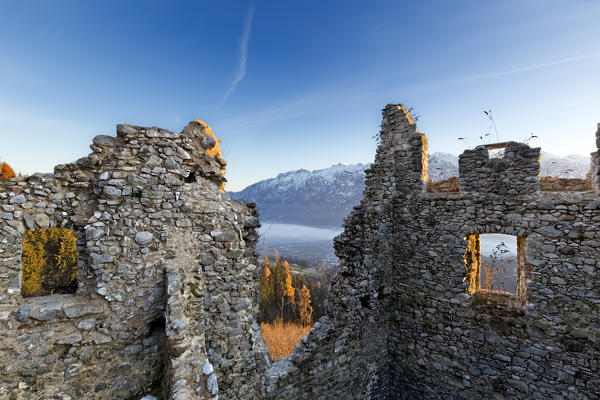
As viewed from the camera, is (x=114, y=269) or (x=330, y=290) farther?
(x=330, y=290)

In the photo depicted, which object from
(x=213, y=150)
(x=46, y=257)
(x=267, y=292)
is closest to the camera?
(x=213, y=150)

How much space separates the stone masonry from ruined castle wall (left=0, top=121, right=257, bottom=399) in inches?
0.8

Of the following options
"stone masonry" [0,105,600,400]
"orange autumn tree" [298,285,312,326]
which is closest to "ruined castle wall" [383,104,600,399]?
"stone masonry" [0,105,600,400]

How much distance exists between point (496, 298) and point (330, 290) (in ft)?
13.9

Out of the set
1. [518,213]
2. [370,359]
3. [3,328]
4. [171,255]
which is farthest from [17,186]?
[518,213]

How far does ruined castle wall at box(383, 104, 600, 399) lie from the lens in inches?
226

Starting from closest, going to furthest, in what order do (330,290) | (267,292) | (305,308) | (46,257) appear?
(330,290) → (46,257) → (305,308) → (267,292)

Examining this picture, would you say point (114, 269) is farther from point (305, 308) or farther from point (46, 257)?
point (305, 308)

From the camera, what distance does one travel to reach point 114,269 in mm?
4355

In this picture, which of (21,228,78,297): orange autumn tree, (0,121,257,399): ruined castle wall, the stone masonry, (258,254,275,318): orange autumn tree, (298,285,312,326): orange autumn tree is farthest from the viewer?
(258,254,275,318): orange autumn tree

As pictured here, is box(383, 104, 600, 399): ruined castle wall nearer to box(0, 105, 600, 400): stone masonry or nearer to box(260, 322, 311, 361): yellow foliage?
box(0, 105, 600, 400): stone masonry

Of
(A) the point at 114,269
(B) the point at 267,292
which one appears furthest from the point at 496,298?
(B) the point at 267,292

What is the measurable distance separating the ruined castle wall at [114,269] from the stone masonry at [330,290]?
0.07 ft

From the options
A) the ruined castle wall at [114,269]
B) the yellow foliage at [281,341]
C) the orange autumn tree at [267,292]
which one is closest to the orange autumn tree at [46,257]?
the yellow foliage at [281,341]
